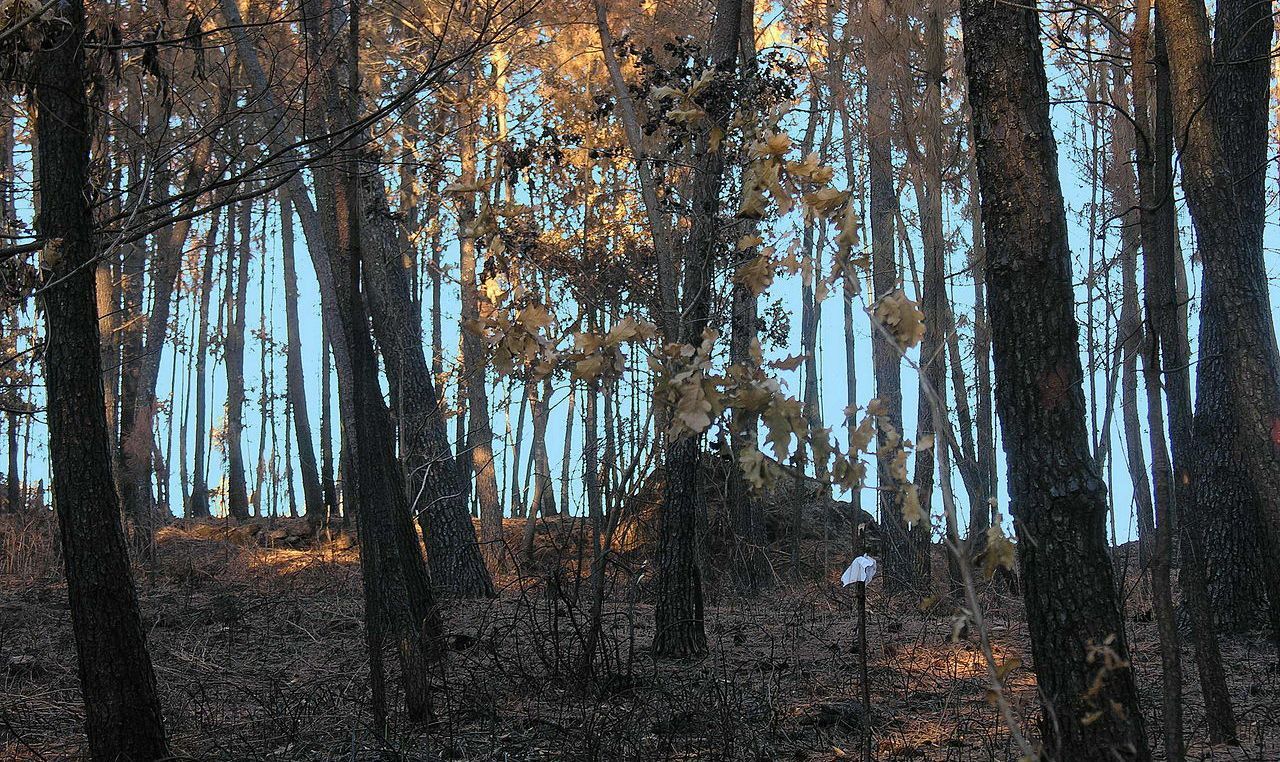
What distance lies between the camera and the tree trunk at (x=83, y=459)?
3871 millimetres

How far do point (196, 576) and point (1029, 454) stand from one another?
8.92m

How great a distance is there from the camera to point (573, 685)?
4.84 meters

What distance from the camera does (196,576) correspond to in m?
9.99

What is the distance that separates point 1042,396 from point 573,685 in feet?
8.77

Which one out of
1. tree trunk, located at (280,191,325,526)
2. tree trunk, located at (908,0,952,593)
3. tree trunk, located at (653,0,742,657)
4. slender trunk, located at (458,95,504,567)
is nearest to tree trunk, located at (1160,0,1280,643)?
tree trunk, located at (908,0,952,593)

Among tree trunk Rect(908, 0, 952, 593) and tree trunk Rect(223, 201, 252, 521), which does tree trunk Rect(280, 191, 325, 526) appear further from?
tree trunk Rect(908, 0, 952, 593)

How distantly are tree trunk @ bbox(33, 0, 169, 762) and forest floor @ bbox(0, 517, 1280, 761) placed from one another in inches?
15.7

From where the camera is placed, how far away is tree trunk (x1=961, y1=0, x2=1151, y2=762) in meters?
3.04

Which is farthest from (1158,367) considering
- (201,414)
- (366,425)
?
(201,414)

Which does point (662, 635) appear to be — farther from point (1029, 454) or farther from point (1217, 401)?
point (1217, 401)

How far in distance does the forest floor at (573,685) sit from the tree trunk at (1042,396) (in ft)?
2.15

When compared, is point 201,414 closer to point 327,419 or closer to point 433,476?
point 327,419

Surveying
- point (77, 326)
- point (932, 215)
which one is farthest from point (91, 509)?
point (932, 215)

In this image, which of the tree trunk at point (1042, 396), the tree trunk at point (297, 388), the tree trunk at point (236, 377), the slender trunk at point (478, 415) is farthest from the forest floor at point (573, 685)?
the tree trunk at point (236, 377)
